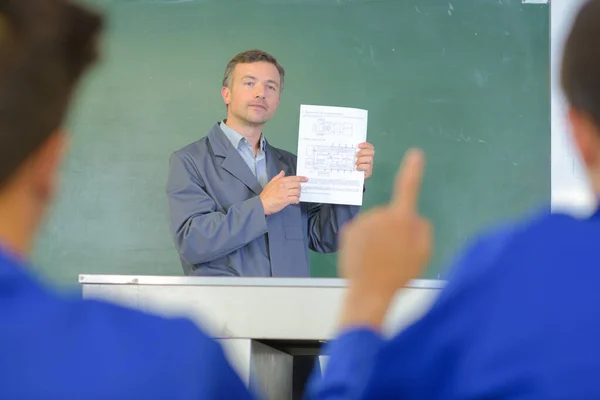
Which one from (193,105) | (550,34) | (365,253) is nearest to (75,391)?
(365,253)

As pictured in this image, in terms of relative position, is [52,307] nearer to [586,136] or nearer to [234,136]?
[586,136]

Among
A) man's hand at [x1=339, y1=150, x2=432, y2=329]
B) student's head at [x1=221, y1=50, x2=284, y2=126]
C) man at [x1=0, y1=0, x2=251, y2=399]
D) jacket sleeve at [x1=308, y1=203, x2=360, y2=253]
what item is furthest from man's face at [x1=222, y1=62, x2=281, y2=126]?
man's hand at [x1=339, y1=150, x2=432, y2=329]

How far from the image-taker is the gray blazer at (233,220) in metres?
2.40

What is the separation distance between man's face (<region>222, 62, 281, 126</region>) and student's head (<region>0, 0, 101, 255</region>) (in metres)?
2.21

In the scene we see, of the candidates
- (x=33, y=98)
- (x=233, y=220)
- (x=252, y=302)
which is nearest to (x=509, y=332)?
A: (x=33, y=98)

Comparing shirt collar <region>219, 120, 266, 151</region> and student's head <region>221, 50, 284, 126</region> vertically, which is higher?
student's head <region>221, 50, 284, 126</region>

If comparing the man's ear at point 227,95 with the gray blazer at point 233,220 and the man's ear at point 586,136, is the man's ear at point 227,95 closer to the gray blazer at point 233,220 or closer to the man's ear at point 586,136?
the gray blazer at point 233,220

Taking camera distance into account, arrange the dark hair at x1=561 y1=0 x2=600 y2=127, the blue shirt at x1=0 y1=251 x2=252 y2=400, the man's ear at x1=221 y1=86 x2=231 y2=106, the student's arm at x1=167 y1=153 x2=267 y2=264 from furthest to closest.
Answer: the man's ear at x1=221 y1=86 x2=231 y2=106, the student's arm at x1=167 y1=153 x2=267 y2=264, the dark hair at x1=561 y1=0 x2=600 y2=127, the blue shirt at x1=0 y1=251 x2=252 y2=400

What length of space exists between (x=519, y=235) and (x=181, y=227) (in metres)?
1.96

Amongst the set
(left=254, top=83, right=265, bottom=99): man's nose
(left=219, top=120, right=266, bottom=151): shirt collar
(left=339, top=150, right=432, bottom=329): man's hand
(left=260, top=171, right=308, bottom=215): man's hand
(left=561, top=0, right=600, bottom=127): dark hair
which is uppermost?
(left=254, top=83, right=265, bottom=99): man's nose

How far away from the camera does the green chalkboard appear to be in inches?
140

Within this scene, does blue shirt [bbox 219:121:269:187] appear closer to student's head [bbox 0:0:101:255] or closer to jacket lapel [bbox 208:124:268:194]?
jacket lapel [bbox 208:124:268:194]

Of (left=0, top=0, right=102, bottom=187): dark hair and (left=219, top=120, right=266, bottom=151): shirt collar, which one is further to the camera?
(left=219, top=120, right=266, bottom=151): shirt collar

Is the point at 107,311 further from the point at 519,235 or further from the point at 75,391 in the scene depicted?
the point at 519,235
